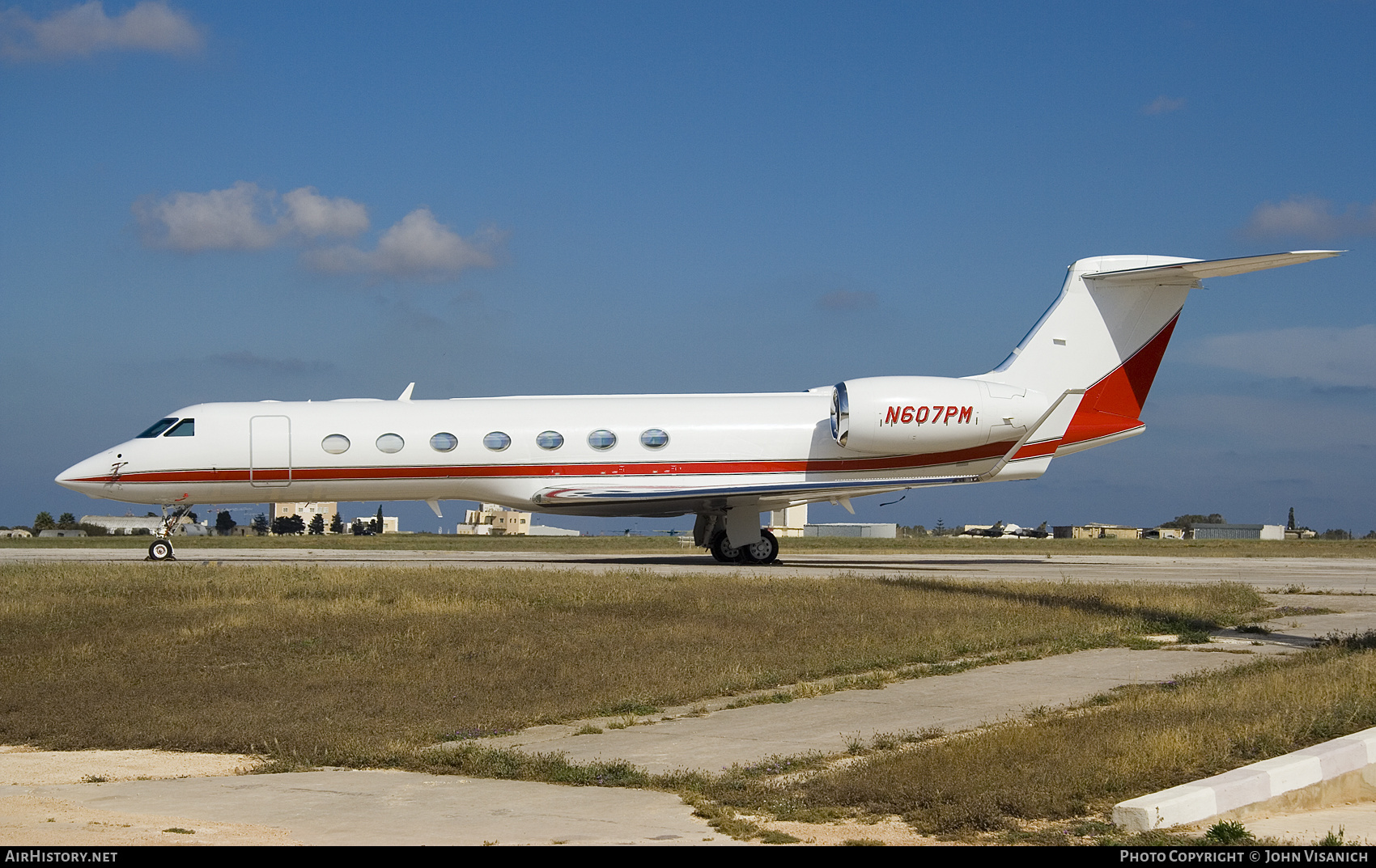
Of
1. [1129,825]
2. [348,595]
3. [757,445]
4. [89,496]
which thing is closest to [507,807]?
[1129,825]

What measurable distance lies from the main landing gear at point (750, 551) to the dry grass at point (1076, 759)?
53.8 feet

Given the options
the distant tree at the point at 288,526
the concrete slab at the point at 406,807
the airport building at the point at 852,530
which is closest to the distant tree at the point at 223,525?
the distant tree at the point at 288,526

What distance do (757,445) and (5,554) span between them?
64.1ft

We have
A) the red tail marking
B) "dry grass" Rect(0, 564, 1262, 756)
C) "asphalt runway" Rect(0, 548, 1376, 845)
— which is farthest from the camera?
the red tail marking

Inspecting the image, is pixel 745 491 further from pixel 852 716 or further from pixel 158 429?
pixel 852 716

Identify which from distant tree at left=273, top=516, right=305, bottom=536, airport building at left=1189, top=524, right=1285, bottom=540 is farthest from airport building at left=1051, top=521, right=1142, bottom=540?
distant tree at left=273, top=516, right=305, bottom=536

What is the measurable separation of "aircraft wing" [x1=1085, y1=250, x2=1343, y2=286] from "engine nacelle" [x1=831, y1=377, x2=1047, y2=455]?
3.72 m

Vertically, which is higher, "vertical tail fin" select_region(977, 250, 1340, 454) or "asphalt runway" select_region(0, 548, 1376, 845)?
"vertical tail fin" select_region(977, 250, 1340, 454)

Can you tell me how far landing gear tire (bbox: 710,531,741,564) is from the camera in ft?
85.6

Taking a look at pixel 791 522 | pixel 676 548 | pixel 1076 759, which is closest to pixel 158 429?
pixel 676 548

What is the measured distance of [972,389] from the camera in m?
24.9

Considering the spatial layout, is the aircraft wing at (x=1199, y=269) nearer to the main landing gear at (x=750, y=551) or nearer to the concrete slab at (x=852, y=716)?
the main landing gear at (x=750, y=551)

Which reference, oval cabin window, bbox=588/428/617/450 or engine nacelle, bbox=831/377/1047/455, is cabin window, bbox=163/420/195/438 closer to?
oval cabin window, bbox=588/428/617/450

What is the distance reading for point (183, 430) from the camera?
25.1 metres
